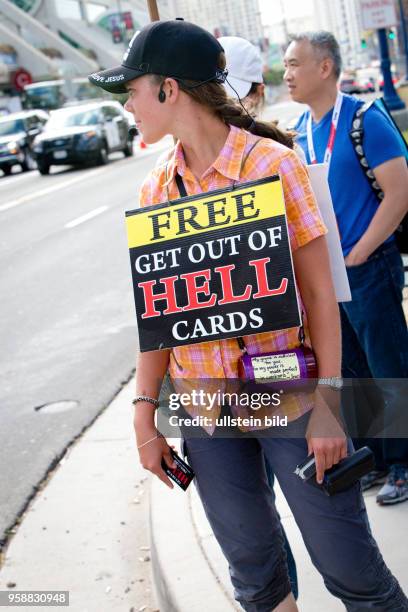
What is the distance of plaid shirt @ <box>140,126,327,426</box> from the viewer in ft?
7.39

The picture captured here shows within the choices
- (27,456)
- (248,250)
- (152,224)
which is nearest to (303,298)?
(248,250)

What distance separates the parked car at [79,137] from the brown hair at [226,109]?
23121 millimetres

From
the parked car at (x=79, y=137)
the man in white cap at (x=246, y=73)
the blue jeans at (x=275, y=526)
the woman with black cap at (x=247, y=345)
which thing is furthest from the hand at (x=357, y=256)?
the parked car at (x=79, y=137)

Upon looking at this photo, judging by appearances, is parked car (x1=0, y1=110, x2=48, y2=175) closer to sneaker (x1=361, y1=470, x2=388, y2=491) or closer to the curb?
the curb

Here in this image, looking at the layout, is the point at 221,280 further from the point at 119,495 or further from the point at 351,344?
the point at 119,495

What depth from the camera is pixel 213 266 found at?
7.38 feet

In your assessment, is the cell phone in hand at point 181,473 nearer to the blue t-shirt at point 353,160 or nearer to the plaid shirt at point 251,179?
the plaid shirt at point 251,179

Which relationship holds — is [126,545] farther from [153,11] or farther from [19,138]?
[19,138]

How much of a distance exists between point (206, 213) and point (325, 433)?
63 centimetres

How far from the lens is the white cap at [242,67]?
3162mm

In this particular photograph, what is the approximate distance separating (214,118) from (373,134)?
121 centimetres
